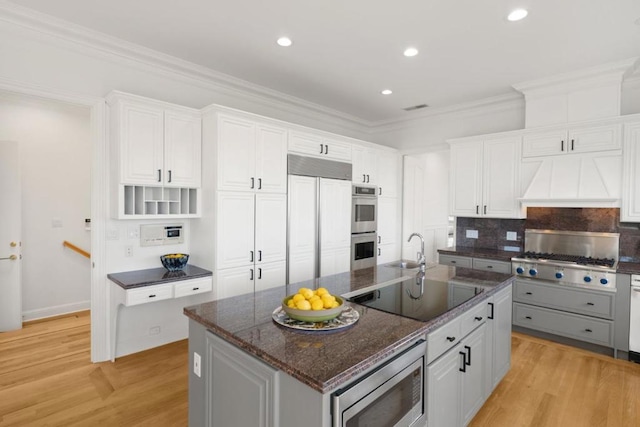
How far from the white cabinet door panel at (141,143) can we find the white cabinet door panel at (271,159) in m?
0.94

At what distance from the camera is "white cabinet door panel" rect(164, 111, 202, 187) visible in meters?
3.22

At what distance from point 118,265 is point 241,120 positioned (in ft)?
6.02

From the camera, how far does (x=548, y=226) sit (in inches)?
164

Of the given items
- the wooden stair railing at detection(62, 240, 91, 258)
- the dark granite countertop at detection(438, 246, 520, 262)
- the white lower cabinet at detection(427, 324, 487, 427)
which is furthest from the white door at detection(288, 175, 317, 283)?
the wooden stair railing at detection(62, 240, 91, 258)

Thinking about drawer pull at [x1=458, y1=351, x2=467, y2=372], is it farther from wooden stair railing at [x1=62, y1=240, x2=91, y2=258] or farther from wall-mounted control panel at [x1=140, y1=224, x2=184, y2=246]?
wooden stair railing at [x1=62, y1=240, x2=91, y2=258]

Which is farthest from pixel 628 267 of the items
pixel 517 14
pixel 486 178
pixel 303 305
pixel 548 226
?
pixel 303 305

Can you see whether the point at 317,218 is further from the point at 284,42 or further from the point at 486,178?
the point at 486,178

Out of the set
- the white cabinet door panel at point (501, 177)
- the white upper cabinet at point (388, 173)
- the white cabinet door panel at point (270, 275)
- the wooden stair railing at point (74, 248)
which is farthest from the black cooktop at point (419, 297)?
the wooden stair railing at point (74, 248)

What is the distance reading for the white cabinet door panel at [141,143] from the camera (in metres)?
2.97

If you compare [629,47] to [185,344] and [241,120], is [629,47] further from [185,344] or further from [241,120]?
[185,344]

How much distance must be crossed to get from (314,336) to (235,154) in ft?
7.52

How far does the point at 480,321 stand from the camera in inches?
91.9

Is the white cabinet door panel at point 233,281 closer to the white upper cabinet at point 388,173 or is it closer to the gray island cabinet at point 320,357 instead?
the gray island cabinet at point 320,357

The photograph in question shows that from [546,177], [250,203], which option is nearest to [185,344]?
[250,203]
